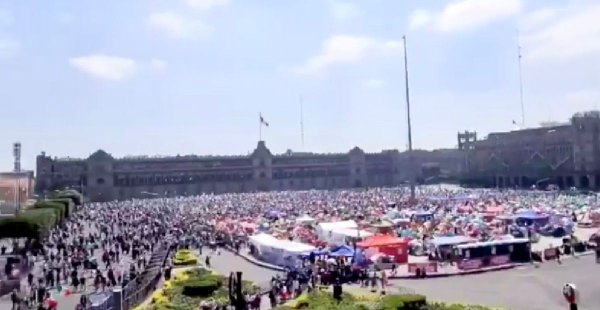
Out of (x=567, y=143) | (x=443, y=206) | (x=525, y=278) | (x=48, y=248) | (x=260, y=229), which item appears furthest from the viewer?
(x=567, y=143)

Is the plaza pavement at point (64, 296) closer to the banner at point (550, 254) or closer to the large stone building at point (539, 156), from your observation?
the banner at point (550, 254)

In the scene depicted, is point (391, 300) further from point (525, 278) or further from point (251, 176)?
point (251, 176)

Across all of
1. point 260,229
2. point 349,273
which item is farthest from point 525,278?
point 260,229

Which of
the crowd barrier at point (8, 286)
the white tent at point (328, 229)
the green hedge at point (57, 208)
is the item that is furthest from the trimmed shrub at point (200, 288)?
the green hedge at point (57, 208)

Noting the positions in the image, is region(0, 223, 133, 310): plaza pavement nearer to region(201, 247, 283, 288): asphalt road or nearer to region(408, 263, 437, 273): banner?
region(201, 247, 283, 288): asphalt road

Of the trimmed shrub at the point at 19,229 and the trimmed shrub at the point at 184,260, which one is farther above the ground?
the trimmed shrub at the point at 19,229

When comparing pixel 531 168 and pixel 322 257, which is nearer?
pixel 322 257
